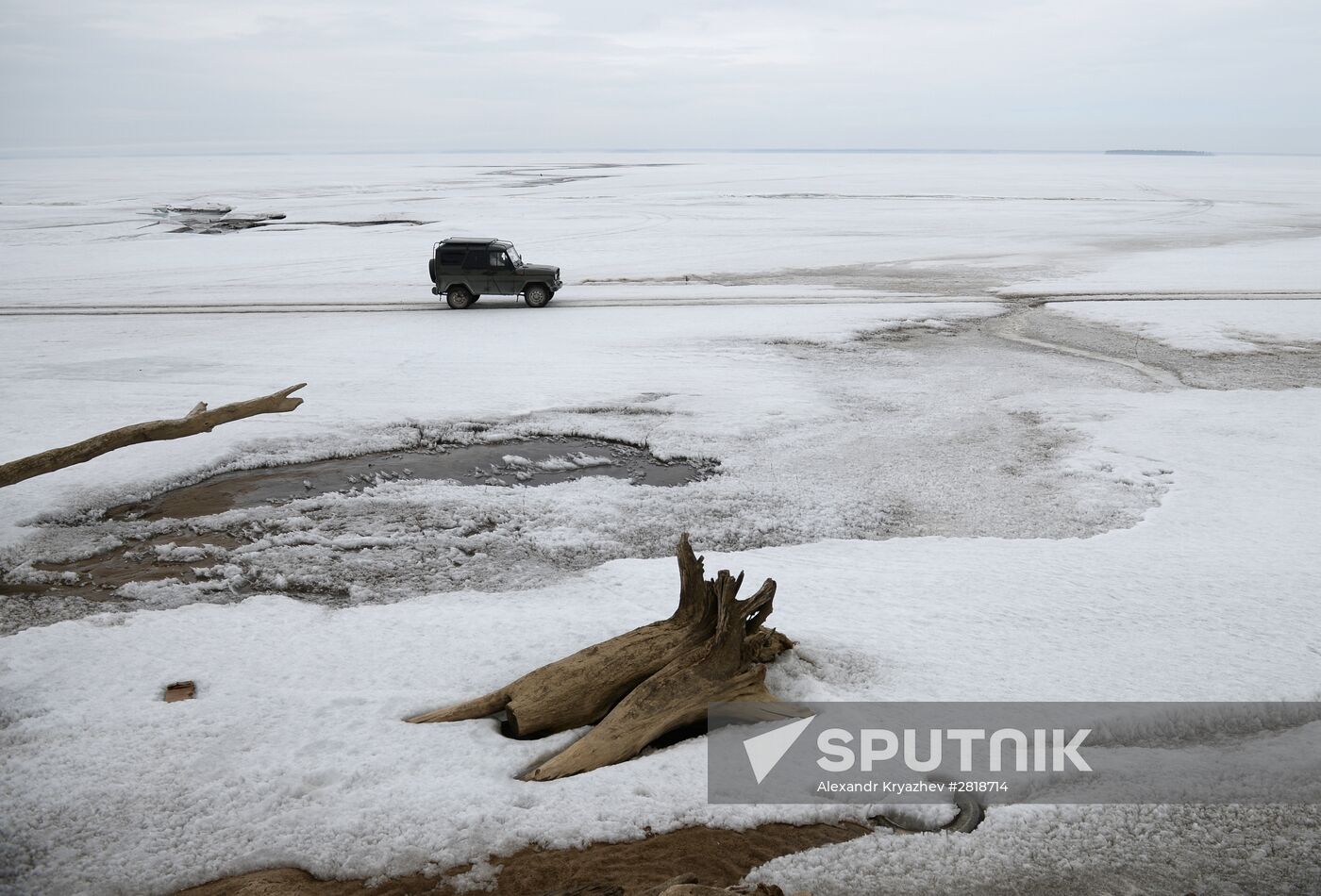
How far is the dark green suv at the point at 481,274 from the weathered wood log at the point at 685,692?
17.8 meters

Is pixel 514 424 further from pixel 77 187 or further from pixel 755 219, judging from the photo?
pixel 77 187

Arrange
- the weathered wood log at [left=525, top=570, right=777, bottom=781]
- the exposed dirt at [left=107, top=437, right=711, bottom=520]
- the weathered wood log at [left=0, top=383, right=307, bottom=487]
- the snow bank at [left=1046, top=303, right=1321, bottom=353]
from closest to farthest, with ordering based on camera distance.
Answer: the weathered wood log at [left=525, top=570, right=777, bottom=781] < the weathered wood log at [left=0, top=383, right=307, bottom=487] < the exposed dirt at [left=107, top=437, right=711, bottom=520] < the snow bank at [left=1046, top=303, right=1321, bottom=353]

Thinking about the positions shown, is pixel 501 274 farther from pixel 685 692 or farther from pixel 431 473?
pixel 685 692

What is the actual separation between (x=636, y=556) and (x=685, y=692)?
3012mm

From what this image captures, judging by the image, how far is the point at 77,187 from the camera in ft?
241

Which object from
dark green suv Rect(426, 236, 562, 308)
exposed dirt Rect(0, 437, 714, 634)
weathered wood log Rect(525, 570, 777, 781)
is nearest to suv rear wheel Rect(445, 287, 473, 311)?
dark green suv Rect(426, 236, 562, 308)

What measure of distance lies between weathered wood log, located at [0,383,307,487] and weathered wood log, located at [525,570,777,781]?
5894 millimetres

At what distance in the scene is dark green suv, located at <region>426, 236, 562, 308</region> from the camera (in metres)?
22.6

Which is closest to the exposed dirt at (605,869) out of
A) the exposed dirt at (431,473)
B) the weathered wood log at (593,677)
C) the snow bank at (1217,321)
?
the weathered wood log at (593,677)

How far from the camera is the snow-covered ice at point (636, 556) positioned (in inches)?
196

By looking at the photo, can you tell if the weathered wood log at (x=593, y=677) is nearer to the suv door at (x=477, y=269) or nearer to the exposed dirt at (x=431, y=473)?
the exposed dirt at (x=431, y=473)

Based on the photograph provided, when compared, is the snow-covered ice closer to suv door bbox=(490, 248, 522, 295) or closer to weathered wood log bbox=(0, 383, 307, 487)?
weathered wood log bbox=(0, 383, 307, 487)

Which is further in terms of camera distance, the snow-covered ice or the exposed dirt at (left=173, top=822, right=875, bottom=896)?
the snow-covered ice

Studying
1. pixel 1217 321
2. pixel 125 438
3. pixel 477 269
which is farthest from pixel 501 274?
pixel 1217 321
